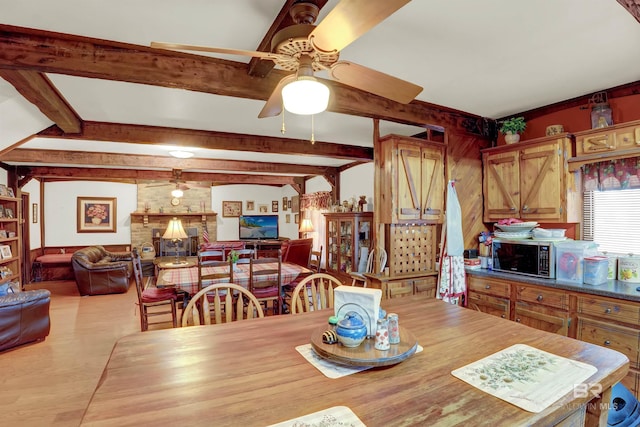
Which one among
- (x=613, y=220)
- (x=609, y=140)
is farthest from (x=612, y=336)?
(x=609, y=140)

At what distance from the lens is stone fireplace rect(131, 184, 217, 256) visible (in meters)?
8.41

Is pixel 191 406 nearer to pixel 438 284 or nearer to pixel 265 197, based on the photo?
pixel 438 284

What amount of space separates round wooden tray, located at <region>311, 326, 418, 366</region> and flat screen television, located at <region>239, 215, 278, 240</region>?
8.43 m

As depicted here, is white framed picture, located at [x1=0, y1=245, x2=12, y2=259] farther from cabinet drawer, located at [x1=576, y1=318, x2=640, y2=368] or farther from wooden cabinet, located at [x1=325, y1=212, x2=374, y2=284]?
cabinet drawer, located at [x1=576, y1=318, x2=640, y2=368]

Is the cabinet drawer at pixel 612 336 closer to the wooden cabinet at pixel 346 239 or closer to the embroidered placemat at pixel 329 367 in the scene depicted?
the embroidered placemat at pixel 329 367

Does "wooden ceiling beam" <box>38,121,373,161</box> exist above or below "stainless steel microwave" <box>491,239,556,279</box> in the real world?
above

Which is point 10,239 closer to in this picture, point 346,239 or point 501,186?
point 346,239

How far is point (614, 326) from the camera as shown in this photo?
2391mm

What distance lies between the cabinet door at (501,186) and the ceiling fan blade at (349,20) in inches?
110

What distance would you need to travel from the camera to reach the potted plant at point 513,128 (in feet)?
11.2

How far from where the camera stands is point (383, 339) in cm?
139

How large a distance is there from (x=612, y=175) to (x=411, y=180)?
1.73m

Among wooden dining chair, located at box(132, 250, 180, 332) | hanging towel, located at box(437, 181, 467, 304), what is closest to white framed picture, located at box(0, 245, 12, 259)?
wooden dining chair, located at box(132, 250, 180, 332)

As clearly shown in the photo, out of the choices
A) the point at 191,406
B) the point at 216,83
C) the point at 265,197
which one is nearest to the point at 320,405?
the point at 191,406
